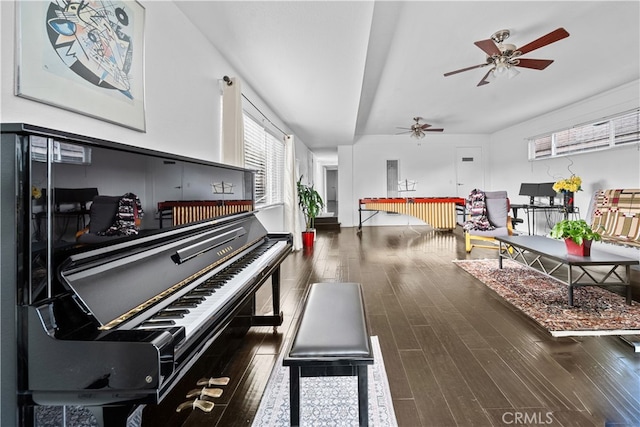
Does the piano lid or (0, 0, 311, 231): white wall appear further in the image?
(0, 0, 311, 231): white wall

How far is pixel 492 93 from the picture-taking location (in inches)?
207

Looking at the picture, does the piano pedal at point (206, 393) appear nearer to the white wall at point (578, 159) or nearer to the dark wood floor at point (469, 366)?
the dark wood floor at point (469, 366)

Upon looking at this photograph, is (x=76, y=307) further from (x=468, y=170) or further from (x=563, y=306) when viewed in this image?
(x=468, y=170)

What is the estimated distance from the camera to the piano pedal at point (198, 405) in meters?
1.49

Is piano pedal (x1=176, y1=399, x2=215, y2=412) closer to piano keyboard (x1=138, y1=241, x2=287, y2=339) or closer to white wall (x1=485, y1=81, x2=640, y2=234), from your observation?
piano keyboard (x1=138, y1=241, x2=287, y2=339)

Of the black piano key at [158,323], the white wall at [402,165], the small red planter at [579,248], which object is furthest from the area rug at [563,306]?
the white wall at [402,165]

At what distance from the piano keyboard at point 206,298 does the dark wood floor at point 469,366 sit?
65 cm

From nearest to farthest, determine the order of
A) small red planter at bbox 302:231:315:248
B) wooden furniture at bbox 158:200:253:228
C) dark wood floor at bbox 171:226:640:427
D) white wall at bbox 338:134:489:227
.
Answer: wooden furniture at bbox 158:200:253:228 → dark wood floor at bbox 171:226:640:427 → small red planter at bbox 302:231:315:248 → white wall at bbox 338:134:489:227

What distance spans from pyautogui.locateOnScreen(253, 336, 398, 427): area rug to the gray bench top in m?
0.45

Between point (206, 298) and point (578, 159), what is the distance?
24.0 feet

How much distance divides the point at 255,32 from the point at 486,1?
192cm

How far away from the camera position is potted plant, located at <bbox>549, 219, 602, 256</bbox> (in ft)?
8.75

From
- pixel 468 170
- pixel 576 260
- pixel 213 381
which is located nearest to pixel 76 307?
pixel 213 381

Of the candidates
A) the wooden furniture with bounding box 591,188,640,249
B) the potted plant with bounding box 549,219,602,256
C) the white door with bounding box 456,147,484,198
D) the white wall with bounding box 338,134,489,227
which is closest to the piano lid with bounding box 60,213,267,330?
the potted plant with bounding box 549,219,602,256
